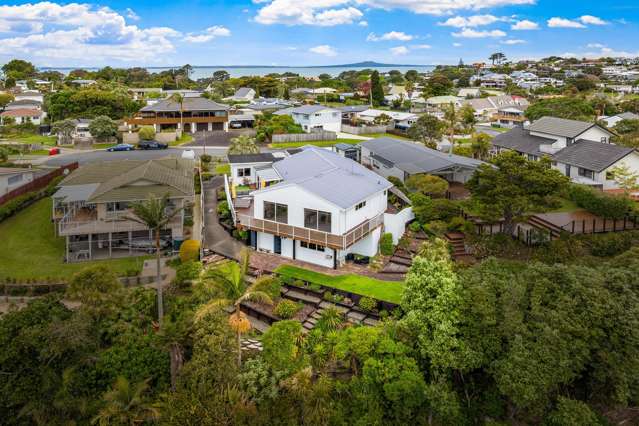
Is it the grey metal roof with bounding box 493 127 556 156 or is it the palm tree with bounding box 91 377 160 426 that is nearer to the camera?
the palm tree with bounding box 91 377 160 426

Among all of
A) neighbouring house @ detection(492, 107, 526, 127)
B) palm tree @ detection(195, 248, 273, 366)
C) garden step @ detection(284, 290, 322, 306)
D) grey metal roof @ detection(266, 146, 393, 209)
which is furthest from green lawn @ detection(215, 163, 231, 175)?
neighbouring house @ detection(492, 107, 526, 127)

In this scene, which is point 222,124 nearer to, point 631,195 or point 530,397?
point 631,195

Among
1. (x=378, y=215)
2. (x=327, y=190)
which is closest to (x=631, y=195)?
(x=378, y=215)

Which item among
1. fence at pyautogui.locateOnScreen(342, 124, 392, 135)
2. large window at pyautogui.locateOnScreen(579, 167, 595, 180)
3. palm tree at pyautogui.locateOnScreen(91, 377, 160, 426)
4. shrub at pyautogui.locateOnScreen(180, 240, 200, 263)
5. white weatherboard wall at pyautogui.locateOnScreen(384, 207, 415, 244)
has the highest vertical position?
fence at pyautogui.locateOnScreen(342, 124, 392, 135)

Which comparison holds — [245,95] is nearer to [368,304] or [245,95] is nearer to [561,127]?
[561,127]

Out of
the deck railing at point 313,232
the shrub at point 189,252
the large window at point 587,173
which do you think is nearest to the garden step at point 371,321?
the deck railing at point 313,232

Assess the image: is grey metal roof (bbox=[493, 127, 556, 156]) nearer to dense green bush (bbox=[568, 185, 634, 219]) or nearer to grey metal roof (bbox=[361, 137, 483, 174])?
grey metal roof (bbox=[361, 137, 483, 174])

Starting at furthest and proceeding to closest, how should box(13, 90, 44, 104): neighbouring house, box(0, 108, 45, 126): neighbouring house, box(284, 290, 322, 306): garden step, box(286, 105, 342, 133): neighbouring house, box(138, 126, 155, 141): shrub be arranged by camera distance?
box(13, 90, 44, 104): neighbouring house
box(0, 108, 45, 126): neighbouring house
box(286, 105, 342, 133): neighbouring house
box(138, 126, 155, 141): shrub
box(284, 290, 322, 306): garden step

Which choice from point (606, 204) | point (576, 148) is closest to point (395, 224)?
point (606, 204)
